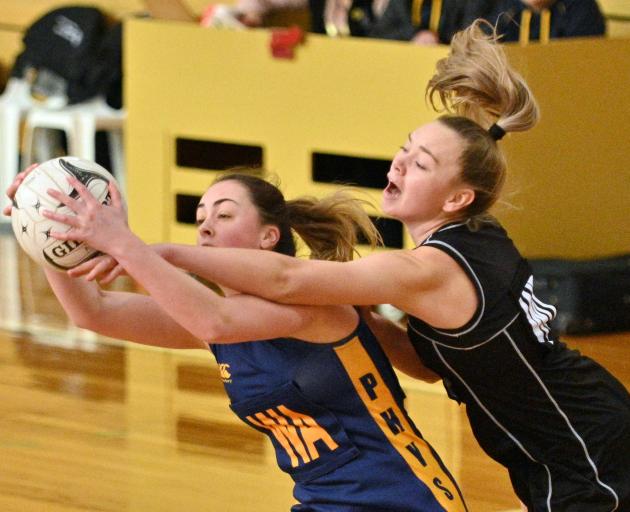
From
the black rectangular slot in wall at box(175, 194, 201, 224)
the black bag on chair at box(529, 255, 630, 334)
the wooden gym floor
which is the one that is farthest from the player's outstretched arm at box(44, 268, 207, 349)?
the black rectangular slot in wall at box(175, 194, 201, 224)

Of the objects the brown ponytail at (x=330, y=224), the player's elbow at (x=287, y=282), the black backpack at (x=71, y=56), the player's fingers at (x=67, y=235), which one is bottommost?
the black backpack at (x=71, y=56)

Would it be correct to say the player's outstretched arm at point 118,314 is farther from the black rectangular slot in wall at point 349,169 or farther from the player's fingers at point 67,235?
the black rectangular slot in wall at point 349,169

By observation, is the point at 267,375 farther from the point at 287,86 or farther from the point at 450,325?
the point at 287,86

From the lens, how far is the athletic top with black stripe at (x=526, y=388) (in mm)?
2287

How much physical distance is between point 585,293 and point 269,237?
2.70 m

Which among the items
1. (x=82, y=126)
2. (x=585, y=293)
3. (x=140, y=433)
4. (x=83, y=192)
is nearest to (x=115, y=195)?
(x=83, y=192)

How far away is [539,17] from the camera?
16.8ft

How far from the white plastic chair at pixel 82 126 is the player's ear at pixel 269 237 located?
4.14 m

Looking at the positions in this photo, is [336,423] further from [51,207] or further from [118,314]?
[51,207]

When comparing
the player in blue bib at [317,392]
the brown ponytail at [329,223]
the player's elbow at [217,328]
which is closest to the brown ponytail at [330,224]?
the brown ponytail at [329,223]

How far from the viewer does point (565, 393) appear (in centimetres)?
235

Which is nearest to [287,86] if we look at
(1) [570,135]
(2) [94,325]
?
(1) [570,135]

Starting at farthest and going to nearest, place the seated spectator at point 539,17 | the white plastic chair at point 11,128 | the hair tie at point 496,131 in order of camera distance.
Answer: the white plastic chair at point 11,128 < the seated spectator at point 539,17 < the hair tie at point 496,131

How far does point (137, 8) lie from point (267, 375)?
5.10 metres
